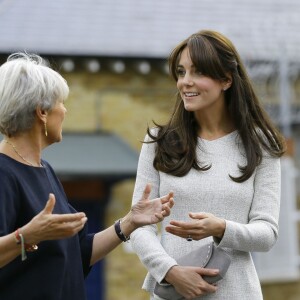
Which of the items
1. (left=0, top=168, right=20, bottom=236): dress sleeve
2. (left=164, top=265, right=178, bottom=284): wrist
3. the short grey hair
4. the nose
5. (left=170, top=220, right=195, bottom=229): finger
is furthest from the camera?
the nose


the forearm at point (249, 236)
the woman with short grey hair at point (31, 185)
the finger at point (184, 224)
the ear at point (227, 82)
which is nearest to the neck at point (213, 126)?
the ear at point (227, 82)

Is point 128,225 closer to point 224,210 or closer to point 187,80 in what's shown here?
point 224,210

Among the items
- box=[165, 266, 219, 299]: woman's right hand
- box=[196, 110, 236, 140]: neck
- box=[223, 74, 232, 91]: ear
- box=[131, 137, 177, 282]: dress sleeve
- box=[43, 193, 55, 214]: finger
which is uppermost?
box=[223, 74, 232, 91]: ear

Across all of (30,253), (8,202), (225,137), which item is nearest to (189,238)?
(225,137)

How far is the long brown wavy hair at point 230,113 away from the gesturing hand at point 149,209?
23 centimetres

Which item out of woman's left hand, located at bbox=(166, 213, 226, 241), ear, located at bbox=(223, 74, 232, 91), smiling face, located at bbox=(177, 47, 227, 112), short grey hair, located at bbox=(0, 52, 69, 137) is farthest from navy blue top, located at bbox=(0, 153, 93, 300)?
ear, located at bbox=(223, 74, 232, 91)

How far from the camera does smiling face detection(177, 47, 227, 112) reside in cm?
447

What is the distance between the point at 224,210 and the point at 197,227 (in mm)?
262

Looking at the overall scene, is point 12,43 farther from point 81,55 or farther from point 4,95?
point 4,95

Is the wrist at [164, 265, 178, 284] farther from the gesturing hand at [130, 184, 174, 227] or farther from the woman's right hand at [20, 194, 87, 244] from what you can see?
the woman's right hand at [20, 194, 87, 244]

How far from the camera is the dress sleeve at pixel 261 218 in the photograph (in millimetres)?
4305

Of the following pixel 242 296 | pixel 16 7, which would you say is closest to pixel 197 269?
pixel 242 296

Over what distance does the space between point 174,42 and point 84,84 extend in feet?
3.90

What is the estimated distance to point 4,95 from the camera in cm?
398
